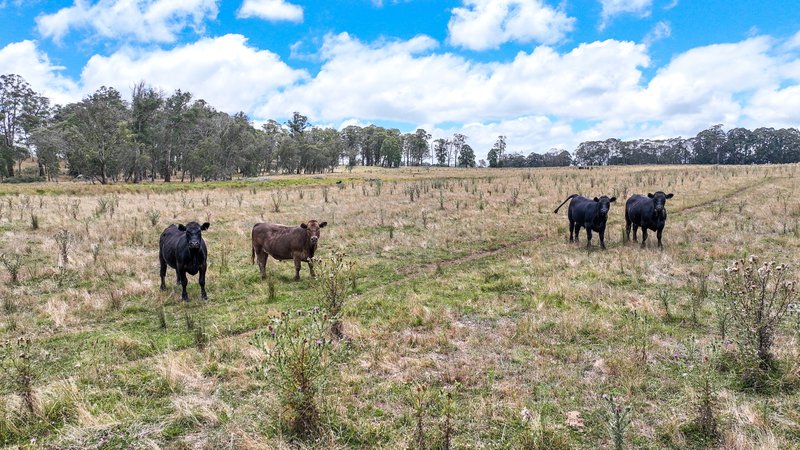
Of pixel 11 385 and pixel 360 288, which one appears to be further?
pixel 360 288

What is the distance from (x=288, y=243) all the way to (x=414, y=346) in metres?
5.77

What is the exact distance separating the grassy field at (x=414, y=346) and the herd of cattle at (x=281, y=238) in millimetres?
541

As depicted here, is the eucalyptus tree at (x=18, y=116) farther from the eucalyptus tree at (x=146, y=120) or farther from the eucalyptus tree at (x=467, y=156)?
the eucalyptus tree at (x=467, y=156)

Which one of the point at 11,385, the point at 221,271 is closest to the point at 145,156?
the point at 221,271

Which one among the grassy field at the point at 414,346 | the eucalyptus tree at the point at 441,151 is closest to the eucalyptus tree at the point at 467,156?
the eucalyptus tree at the point at 441,151

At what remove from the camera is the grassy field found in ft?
13.6

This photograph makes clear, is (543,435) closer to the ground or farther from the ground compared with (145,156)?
closer to the ground

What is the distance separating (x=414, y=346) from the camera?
6.27m

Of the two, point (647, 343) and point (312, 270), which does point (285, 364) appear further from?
point (312, 270)

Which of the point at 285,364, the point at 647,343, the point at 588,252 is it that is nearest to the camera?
the point at 285,364

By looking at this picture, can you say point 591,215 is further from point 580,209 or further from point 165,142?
point 165,142

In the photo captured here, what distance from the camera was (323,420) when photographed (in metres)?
4.25

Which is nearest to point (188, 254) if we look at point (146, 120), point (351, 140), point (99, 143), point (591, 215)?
point (591, 215)

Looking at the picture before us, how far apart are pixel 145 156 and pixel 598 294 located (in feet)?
206
